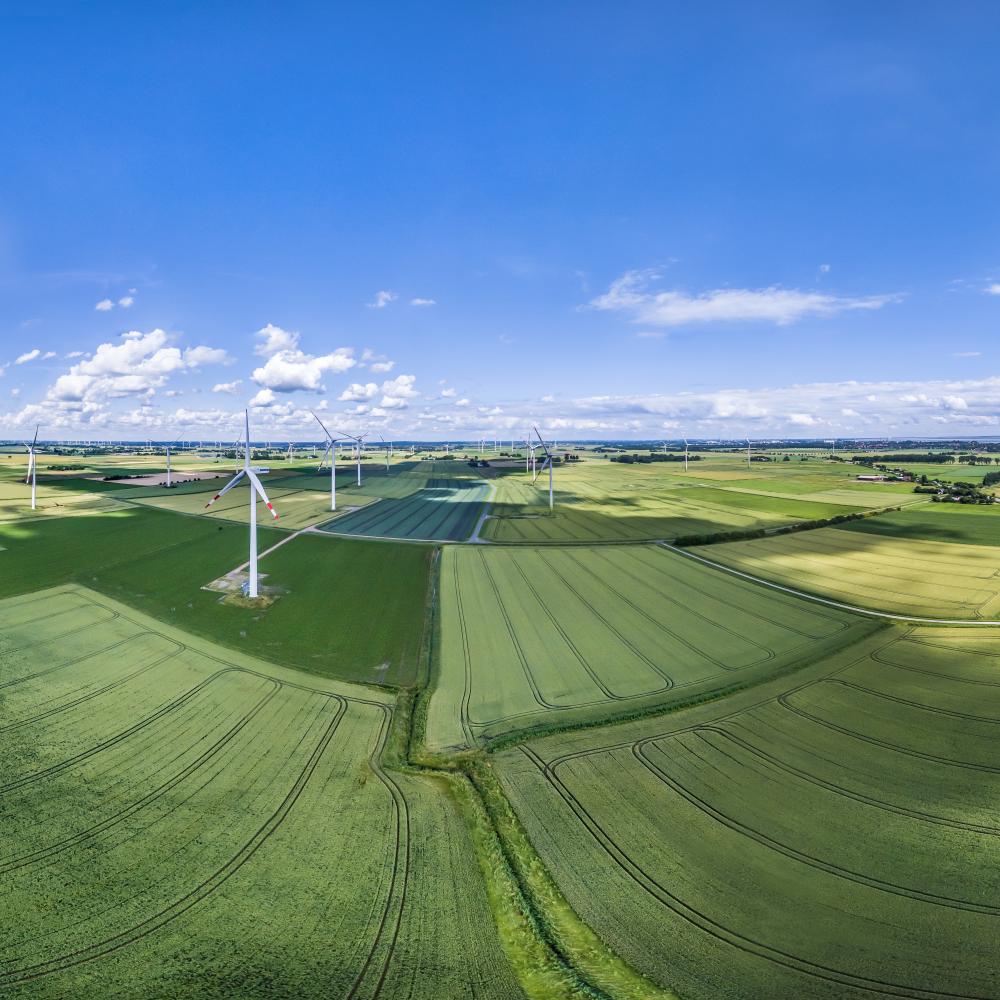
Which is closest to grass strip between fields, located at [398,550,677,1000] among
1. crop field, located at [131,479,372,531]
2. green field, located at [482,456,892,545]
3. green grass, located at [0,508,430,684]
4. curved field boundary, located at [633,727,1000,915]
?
curved field boundary, located at [633,727,1000,915]

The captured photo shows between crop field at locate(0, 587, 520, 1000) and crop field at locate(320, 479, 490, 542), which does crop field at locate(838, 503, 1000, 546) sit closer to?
Answer: crop field at locate(320, 479, 490, 542)

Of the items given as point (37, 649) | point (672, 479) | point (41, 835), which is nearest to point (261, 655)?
point (37, 649)

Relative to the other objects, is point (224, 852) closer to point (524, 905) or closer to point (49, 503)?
point (524, 905)

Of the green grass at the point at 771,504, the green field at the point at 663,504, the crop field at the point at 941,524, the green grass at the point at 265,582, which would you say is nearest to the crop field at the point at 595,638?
the green grass at the point at 265,582

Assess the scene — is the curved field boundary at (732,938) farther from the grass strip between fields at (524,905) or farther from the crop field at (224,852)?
the crop field at (224,852)

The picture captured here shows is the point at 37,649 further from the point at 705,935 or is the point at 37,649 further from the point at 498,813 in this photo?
the point at 705,935

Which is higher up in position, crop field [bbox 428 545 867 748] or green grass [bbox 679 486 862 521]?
green grass [bbox 679 486 862 521]
